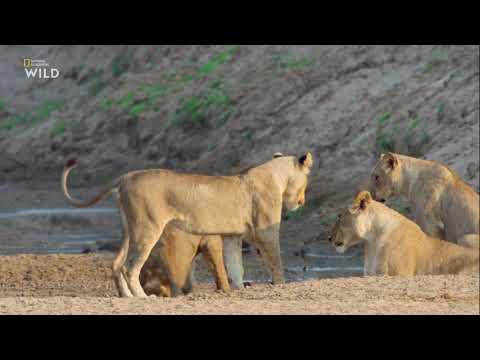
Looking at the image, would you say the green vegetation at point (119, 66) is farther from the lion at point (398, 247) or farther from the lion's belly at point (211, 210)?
Result: the lion at point (398, 247)

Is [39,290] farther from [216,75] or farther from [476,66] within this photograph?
[216,75]

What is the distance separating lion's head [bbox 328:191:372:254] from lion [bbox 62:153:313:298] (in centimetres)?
60

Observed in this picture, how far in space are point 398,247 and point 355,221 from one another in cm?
49

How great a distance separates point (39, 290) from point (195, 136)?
29.5ft

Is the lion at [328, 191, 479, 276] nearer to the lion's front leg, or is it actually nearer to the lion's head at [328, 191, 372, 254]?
the lion's head at [328, 191, 372, 254]

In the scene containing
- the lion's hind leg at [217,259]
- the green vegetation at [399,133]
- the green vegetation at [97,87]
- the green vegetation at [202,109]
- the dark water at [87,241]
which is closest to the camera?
the lion's hind leg at [217,259]

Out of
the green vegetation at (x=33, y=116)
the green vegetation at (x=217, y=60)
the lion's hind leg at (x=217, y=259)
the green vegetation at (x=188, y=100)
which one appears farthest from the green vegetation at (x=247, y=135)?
the lion's hind leg at (x=217, y=259)

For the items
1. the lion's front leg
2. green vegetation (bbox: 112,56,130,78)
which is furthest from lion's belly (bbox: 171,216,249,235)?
green vegetation (bbox: 112,56,130,78)

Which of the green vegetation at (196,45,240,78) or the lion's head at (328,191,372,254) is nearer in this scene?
the lion's head at (328,191,372,254)

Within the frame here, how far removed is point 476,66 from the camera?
1948cm

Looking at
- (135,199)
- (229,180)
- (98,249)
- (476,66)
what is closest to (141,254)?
(135,199)

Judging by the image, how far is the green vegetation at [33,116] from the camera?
87.8ft

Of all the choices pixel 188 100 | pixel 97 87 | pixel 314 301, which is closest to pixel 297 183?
pixel 314 301

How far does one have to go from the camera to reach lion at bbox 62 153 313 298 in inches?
451
